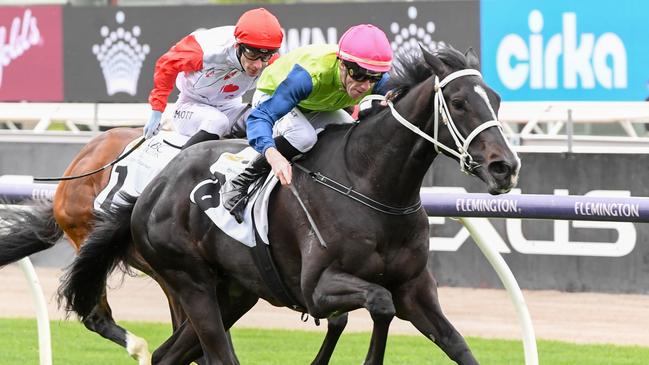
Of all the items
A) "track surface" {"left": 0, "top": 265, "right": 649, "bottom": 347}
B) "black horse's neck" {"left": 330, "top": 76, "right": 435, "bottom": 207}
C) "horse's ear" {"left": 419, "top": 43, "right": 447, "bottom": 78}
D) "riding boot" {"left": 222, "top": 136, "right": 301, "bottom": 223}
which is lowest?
"track surface" {"left": 0, "top": 265, "right": 649, "bottom": 347}

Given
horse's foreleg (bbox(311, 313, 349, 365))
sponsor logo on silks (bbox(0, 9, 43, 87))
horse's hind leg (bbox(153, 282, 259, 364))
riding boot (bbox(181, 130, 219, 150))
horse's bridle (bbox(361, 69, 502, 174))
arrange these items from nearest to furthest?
horse's bridle (bbox(361, 69, 502, 174)) < horse's hind leg (bbox(153, 282, 259, 364)) < horse's foreleg (bbox(311, 313, 349, 365)) < riding boot (bbox(181, 130, 219, 150)) < sponsor logo on silks (bbox(0, 9, 43, 87))

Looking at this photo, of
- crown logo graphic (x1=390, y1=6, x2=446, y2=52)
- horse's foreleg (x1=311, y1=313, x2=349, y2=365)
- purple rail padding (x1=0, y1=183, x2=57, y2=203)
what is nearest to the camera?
horse's foreleg (x1=311, y1=313, x2=349, y2=365)

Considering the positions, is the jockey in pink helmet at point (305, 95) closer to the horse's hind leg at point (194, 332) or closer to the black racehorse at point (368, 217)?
the black racehorse at point (368, 217)

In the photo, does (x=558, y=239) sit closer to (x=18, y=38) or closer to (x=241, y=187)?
(x=241, y=187)

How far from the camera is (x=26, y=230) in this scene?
6672mm

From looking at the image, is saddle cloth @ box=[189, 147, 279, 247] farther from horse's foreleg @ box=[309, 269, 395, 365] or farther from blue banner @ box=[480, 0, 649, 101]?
blue banner @ box=[480, 0, 649, 101]

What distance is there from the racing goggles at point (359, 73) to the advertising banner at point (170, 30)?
6906 millimetres

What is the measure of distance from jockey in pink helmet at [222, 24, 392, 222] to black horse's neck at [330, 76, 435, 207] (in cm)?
16

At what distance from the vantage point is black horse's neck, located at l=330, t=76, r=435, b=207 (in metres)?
4.93

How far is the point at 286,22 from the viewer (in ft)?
41.3

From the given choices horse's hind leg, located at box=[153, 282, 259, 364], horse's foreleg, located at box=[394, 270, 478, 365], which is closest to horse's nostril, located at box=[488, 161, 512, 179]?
horse's foreleg, located at box=[394, 270, 478, 365]

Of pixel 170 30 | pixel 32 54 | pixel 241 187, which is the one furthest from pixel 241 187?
pixel 32 54

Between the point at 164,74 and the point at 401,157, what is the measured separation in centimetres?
185

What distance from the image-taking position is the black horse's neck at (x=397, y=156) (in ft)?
16.2
